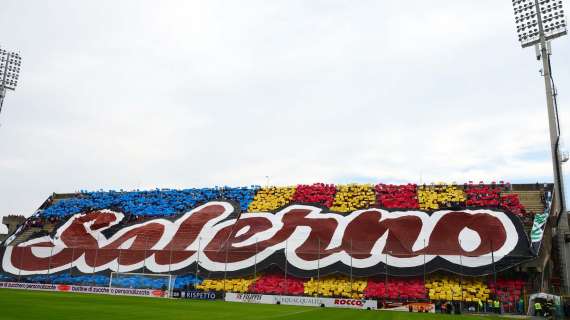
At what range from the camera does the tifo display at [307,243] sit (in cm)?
3544

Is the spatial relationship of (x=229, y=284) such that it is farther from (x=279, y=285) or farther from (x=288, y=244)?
(x=288, y=244)

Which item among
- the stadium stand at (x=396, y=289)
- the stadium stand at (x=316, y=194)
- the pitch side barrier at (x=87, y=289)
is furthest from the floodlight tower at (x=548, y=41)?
the pitch side barrier at (x=87, y=289)

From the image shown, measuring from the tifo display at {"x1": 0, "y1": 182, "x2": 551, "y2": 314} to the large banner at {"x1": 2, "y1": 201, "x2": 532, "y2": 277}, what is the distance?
0.10 m

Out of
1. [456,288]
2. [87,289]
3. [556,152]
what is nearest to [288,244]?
[456,288]

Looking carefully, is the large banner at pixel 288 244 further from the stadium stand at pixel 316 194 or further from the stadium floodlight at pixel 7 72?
the stadium floodlight at pixel 7 72

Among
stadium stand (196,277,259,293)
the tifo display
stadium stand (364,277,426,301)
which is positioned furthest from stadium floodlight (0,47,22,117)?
stadium stand (364,277,426,301)

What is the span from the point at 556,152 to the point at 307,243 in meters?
20.4

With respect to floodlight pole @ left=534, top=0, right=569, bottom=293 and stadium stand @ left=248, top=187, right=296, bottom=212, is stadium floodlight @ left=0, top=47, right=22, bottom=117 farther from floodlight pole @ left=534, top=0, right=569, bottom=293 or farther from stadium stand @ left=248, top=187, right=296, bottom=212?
floodlight pole @ left=534, top=0, right=569, bottom=293

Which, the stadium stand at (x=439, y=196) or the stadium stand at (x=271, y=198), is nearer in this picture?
the stadium stand at (x=439, y=196)

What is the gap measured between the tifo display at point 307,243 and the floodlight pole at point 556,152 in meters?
2.79

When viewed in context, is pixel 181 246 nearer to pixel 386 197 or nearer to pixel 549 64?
pixel 386 197

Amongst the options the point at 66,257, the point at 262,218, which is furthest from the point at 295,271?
the point at 66,257

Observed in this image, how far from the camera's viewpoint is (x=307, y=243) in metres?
40.7

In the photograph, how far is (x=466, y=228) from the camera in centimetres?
3825
